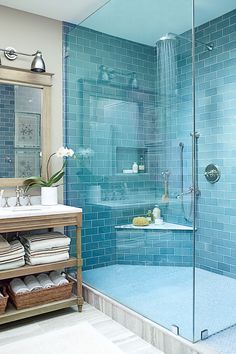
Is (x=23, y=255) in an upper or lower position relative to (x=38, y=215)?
lower

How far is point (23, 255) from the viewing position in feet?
8.42

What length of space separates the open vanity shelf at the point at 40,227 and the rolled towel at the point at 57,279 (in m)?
0.12

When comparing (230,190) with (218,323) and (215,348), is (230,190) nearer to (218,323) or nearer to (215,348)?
(218,323)

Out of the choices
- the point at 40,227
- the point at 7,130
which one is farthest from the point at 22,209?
the point at 7,130

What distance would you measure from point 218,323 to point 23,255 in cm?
148

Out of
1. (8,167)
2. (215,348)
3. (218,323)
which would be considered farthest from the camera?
(8,167)

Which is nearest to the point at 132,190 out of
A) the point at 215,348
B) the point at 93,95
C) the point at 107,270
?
the point at 107,270

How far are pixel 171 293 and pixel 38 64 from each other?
87.4 inches

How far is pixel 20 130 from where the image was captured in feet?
9.82

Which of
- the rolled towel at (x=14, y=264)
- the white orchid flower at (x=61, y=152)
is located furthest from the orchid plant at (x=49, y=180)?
the rolled towel at (x=14, y=264)

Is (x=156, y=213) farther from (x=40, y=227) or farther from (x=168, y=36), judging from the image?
(x=168, y=36)

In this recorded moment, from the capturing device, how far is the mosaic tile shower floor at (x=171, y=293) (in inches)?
86.4

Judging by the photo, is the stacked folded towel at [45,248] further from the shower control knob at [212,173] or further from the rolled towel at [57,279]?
the shower control knob at [212,173]

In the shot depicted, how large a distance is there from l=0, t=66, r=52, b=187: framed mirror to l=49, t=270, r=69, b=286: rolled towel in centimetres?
86
